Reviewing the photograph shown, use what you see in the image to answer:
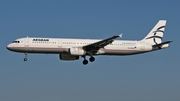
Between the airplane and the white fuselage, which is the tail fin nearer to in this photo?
the airplane

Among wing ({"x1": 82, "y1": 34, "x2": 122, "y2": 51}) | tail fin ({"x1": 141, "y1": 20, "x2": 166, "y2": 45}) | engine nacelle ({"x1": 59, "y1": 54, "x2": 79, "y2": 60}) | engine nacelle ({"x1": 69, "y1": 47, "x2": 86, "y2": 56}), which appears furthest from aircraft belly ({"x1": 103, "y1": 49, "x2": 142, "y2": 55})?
engine nacelle ({"x1": 59, "y1": 54, "x2": 79, "y2": 60})

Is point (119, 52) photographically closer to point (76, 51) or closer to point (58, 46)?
point (76, 51)

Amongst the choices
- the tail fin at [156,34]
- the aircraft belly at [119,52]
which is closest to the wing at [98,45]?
the aircraft belly at [119,52]

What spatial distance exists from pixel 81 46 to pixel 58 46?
3.96 meters

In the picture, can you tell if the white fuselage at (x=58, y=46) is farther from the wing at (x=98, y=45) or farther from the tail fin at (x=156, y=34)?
the tail fin at (x=156, y=34)

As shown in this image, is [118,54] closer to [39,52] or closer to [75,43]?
[75,43]

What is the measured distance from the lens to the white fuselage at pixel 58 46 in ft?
246

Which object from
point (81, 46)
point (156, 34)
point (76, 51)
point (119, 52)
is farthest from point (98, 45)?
point (156, 34)

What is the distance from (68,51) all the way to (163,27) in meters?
21.1

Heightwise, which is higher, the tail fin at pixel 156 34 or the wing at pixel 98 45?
the tail fin at pixel 156 34

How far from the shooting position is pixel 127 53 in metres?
80.9

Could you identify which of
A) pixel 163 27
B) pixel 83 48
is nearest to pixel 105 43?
pixel 83 48

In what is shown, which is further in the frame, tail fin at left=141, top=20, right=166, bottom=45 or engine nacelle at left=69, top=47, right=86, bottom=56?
tail fin at left=141, top=20, right=166, bottom=45

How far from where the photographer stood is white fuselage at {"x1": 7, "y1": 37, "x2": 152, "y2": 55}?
75.1m
